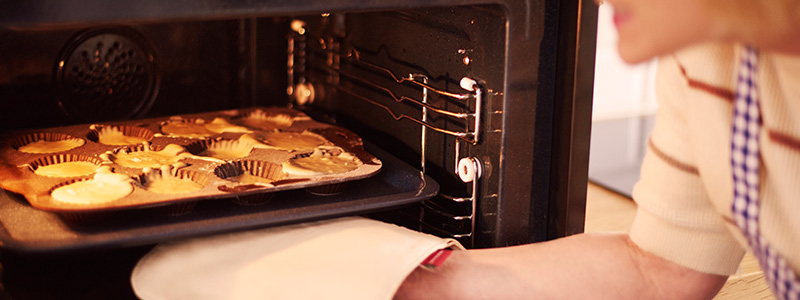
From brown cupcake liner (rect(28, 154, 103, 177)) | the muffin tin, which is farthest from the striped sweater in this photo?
brown cupcake liner (rect(28, 154, 103, 177))

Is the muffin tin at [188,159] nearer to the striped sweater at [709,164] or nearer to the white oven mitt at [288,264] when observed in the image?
the white oven mitt at [288,264]

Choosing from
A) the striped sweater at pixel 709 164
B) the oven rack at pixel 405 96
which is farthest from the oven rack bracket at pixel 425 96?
the striped sweater at pixel 709 164

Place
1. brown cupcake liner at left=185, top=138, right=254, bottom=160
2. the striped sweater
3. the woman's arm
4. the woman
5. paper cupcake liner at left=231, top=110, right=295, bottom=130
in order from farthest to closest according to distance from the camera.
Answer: paper cupcake liner at left=231, top=110, right=295, bottom=130 < brown cupcake liner at left=185, top=138, right=254, bottom=160 < the woman's arm < the striped sweater < the woman

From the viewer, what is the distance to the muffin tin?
1088mm

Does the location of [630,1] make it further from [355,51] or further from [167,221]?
[355,51]

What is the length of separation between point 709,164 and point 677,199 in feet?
0.39

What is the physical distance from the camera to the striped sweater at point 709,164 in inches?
30.1

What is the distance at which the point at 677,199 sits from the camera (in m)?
0.97

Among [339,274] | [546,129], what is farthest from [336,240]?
[546,129]

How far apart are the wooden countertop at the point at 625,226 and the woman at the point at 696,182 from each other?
24 centimetres

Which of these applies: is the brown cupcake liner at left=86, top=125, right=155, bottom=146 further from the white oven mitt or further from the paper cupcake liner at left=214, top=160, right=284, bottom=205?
the white oven mitt

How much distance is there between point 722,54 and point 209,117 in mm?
976

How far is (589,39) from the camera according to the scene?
3.58ft

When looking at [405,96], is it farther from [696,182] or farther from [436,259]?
[696,182]
